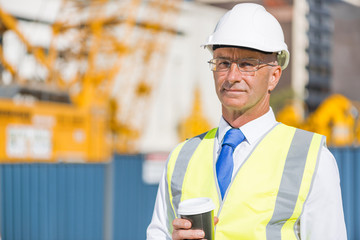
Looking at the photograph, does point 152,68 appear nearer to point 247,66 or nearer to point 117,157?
point 117,157

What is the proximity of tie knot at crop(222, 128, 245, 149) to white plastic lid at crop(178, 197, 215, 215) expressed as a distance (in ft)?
0.98

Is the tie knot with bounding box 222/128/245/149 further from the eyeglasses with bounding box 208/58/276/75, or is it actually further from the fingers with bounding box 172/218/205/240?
the fingers with bounding box 172/218/205/240

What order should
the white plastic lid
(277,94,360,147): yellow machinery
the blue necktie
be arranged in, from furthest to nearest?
(277,94,360,147): yellow machinery → the blue necktie → the white plastic lid

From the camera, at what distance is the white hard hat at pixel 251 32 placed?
190cm

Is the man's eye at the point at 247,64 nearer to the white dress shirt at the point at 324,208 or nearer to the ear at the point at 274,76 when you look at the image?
the ear at the point at 274,76

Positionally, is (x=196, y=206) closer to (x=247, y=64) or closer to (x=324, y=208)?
(x=324, y=208)

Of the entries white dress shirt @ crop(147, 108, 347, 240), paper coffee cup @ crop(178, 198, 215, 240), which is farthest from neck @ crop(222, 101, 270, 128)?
paper coffee cup @ crop(178, 198, 215, 240)

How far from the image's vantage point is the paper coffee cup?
1620 millimetres

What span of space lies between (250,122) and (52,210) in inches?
245

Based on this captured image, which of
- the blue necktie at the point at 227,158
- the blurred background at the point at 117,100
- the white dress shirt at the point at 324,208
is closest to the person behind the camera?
the white dress shirt at the point at 324,208

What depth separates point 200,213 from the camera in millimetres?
1618

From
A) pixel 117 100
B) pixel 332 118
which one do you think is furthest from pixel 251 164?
pixel 117 100

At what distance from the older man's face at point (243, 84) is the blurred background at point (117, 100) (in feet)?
17.8

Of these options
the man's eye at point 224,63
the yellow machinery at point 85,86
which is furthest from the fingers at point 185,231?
the yellow machinery at point 85,86
